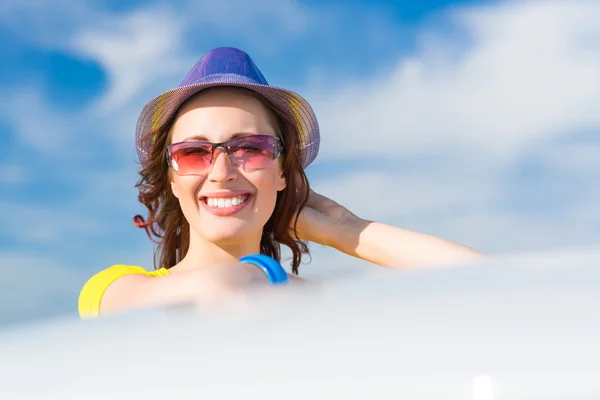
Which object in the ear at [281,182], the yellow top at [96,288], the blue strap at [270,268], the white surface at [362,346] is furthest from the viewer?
the ear at [281,182]

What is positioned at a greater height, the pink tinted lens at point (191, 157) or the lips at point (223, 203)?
the pink tinted lens at point (191, 157)

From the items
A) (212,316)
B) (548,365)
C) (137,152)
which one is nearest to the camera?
(548,365)

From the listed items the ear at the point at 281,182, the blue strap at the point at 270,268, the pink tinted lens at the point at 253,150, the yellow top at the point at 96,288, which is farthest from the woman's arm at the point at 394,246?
the yellow top at the point at 96,288

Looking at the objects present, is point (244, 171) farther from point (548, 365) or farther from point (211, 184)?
point (548, 365)

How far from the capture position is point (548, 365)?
81 cm

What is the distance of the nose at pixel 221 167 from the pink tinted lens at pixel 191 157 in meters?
0.03

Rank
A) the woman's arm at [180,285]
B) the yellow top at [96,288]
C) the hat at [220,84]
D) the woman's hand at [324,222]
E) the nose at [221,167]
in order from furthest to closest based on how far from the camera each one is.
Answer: the woman's hand at [324,222] → the hat at [220,84] → the nose at [221,167] → the yellow top at [96,288] → the woman's arm at [180,285]

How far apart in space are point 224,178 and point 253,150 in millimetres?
187

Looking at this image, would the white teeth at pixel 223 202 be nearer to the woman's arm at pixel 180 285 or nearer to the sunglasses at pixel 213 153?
the sunglasses at pixel 213 153

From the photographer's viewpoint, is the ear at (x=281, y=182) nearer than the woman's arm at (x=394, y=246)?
No

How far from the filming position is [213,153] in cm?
282

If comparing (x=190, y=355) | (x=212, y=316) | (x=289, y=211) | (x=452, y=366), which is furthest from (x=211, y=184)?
(x=452, y=366)

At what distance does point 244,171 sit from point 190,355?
6.47ft

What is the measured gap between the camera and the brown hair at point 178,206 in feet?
10.4
